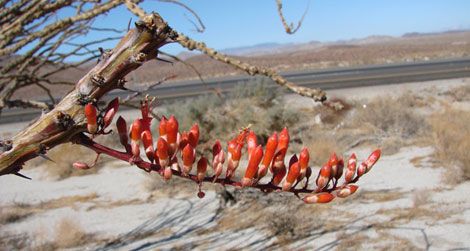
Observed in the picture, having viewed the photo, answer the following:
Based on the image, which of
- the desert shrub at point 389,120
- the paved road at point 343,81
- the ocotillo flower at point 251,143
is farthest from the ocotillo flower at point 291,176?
the paved road at point 343,81

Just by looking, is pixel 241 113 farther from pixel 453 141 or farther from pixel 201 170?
pixel 201 170

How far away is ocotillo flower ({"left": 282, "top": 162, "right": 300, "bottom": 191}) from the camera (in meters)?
1.19

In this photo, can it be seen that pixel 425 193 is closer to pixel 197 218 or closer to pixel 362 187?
pixel 362 187

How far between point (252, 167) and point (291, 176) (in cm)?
11

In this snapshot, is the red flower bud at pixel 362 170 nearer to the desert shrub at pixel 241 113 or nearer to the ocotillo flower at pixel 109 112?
the ocotillo flower at pixel 109 112

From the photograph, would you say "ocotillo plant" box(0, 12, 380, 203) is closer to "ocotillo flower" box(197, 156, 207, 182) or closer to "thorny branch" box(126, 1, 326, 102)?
"ocotillo flower" box(197, 156, 207, 182)

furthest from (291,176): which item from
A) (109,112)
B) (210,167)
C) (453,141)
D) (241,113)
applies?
(241,113)

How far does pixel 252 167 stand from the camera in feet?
3.83

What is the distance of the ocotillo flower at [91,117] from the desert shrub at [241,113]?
38.5ft

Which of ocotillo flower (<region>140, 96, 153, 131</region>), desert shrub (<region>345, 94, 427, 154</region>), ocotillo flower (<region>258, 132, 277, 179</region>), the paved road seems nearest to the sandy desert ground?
desert shrub (<region>345, 94, 427, 154</region>)

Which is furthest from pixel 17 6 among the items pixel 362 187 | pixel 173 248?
pixel 362 187

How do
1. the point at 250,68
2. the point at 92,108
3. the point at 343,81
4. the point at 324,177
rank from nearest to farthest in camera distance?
the point at 92,108 < the point at 324,177 < the point at 250,68 < the point at 343,81

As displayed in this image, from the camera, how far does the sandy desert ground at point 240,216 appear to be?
23.2ft

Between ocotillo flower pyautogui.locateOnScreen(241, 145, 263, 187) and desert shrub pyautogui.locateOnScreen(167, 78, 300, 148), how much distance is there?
1162 cm
